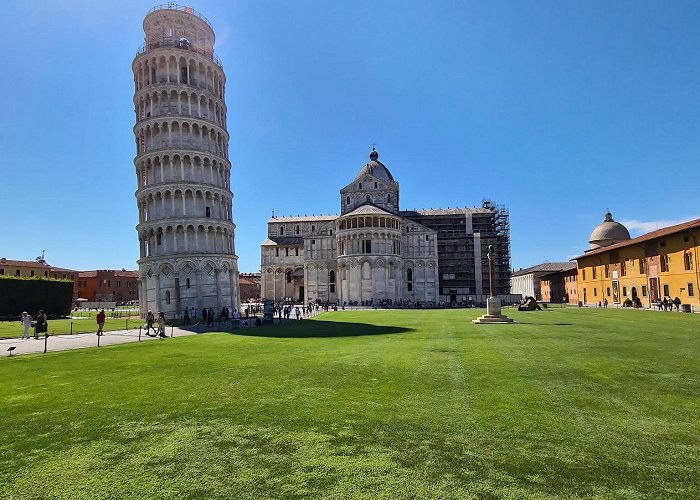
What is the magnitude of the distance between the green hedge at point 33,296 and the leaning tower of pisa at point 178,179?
27.6 feet

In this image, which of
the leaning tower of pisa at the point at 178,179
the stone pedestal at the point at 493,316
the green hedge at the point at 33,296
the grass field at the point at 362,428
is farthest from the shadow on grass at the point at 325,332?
the green hedge at the point at 33,296

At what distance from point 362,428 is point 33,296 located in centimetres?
4995

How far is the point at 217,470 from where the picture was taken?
598 centimetres

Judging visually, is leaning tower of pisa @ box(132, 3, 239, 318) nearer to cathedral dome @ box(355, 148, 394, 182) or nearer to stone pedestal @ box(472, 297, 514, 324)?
stone pedestal @ box(472, 297, 514, 324)

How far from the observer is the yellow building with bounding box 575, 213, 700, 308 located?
38094 millimetres

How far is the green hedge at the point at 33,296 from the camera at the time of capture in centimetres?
4328

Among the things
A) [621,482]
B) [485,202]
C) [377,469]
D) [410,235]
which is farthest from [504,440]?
[485,202]

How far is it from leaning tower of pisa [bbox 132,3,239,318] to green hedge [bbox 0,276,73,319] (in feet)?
27.6

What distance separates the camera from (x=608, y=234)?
6912cm

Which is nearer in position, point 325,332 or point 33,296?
point 325,332

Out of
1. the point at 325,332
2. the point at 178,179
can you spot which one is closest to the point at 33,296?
the point at 178,179

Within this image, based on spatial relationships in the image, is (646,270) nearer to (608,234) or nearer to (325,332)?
(608,234)

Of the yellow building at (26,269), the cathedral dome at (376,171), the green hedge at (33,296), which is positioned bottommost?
the green hedge at (33,296)

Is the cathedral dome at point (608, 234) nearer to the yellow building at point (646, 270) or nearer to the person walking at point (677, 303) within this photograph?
the yellow building at point (646, 270)
